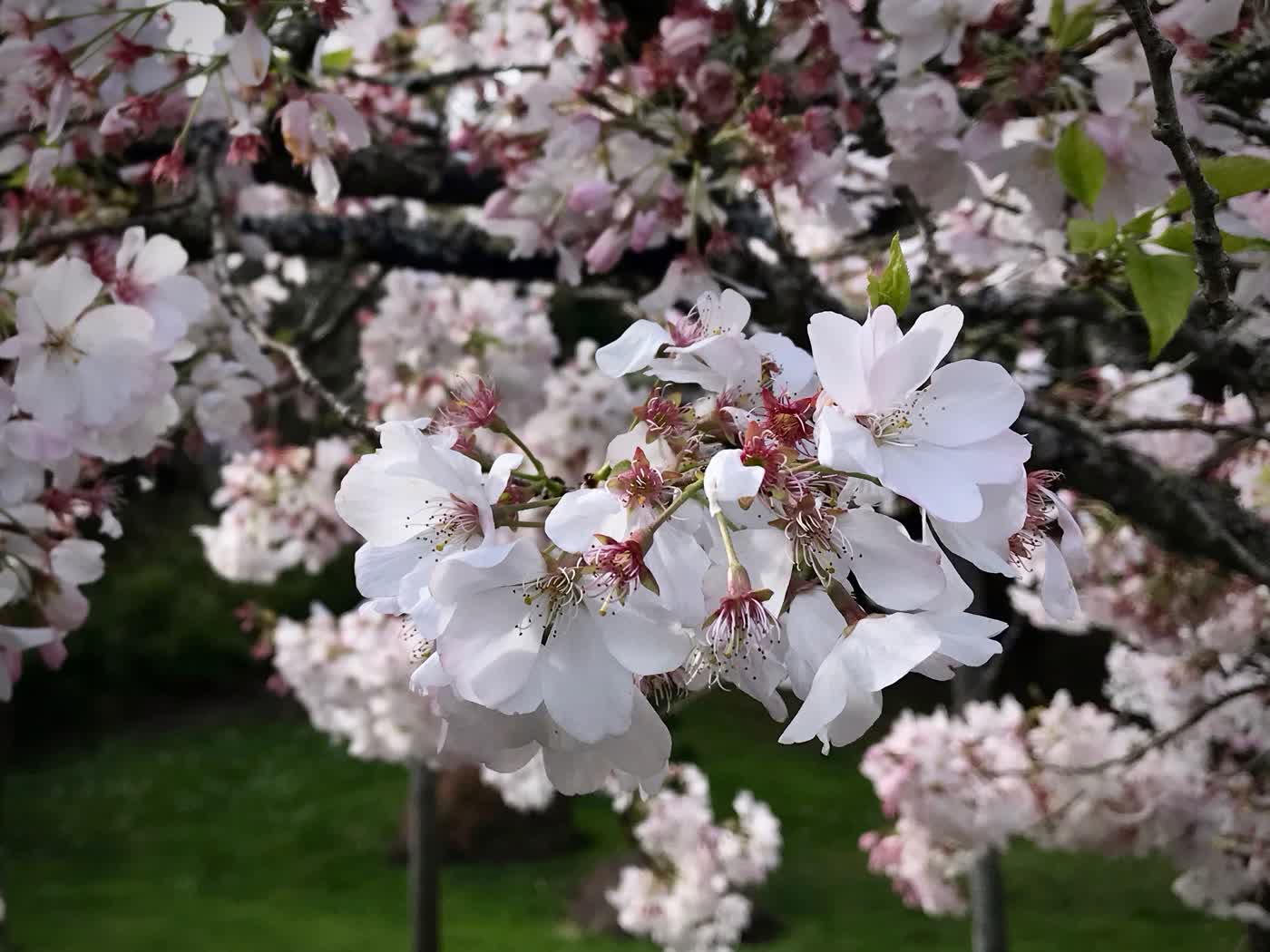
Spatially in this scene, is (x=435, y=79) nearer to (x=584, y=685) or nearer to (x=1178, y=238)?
(x=1178, y=238)

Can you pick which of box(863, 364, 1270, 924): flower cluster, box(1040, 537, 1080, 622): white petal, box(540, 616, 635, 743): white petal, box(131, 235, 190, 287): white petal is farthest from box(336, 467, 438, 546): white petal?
box(863, 364, 1270, 924): flower cluster

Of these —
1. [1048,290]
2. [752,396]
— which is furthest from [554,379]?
[752,396]

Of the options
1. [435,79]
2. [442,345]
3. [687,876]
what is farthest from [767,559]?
[687,876]

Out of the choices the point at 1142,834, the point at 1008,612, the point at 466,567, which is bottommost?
the point at 1008,612

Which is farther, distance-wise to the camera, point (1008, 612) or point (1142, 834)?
point (1008, 612)

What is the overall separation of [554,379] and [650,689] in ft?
6.99

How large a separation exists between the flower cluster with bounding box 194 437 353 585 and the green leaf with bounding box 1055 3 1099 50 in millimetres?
2096

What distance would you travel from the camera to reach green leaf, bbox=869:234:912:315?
1.93 ft

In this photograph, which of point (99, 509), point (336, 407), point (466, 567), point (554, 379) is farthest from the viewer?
point (554, 379)

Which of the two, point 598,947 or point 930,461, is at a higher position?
point 930,461

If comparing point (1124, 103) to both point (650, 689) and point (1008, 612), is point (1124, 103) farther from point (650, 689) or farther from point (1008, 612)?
point (1008, 612)

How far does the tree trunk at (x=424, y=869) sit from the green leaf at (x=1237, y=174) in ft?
10.7

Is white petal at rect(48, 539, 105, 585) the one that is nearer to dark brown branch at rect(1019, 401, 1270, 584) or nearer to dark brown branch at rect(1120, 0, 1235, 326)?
dark brown branch at rect(1120, 0, 1235, 326)

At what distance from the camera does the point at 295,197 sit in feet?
9.18
